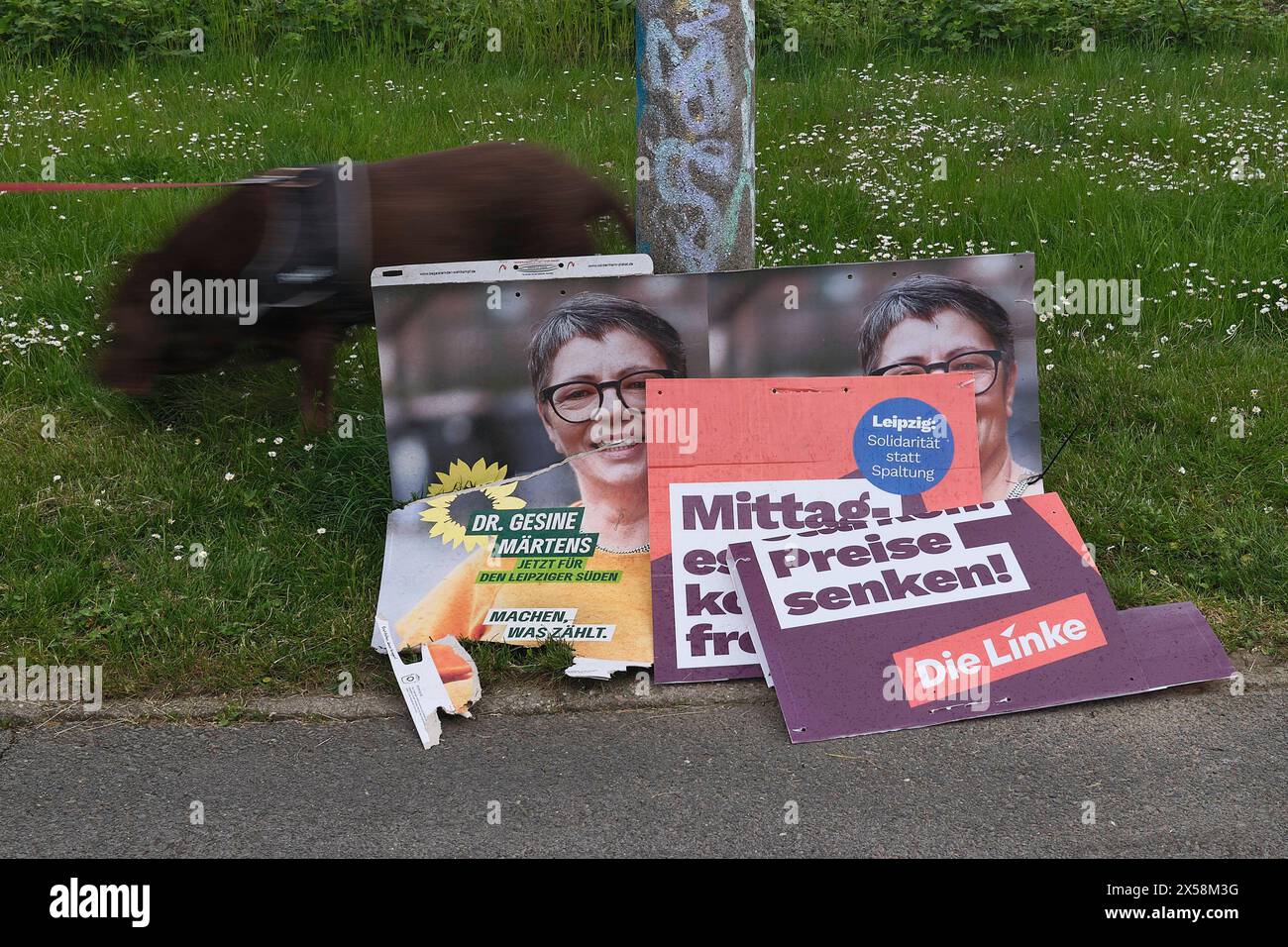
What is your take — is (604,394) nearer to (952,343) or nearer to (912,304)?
(912,304)

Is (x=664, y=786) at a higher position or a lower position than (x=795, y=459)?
lower

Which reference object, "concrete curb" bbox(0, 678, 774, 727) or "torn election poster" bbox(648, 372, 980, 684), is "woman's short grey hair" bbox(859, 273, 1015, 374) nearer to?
"torn election poster" bbox(648, 372, 980, 684)

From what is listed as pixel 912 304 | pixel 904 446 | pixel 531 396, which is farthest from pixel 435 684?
pixel 912 304

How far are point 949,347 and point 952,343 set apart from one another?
0.7 inches

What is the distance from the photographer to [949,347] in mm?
3979

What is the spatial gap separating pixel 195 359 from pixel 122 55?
5039 mm

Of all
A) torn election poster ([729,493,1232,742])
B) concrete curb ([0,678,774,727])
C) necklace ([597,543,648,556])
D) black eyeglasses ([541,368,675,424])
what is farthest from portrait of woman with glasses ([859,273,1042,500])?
concrete curb ([0,678,774,727])

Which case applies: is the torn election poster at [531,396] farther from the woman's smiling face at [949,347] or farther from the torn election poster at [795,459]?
the woman's smiling face at [949,347]

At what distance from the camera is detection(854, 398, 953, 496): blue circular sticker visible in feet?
12.5

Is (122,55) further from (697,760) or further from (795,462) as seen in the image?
(697,760)

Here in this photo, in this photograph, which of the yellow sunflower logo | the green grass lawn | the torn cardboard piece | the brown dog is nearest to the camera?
the torn cardboard piece

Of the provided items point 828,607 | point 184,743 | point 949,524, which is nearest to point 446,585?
point 184,743

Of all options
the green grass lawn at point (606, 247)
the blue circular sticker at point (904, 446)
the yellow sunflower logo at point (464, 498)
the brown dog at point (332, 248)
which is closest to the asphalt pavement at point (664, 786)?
the green grass lawn at point (606, 247)

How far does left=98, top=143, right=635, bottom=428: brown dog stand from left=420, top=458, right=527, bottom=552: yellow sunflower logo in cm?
69
